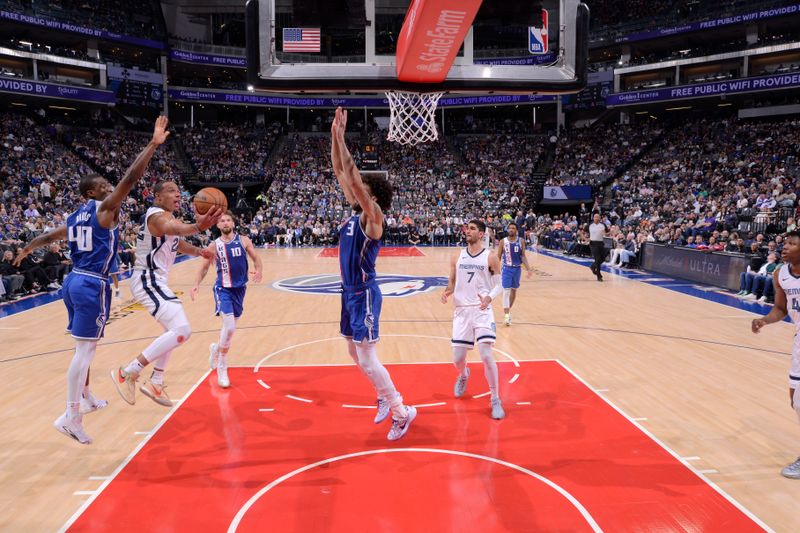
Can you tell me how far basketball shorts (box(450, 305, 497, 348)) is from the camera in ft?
18.3

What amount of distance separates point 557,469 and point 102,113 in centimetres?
4087

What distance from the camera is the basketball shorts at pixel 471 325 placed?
18.3 ft

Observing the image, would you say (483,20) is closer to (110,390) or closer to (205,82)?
(110,390)

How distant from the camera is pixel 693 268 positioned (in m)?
15.7

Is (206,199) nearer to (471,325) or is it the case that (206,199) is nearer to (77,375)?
(77,375)

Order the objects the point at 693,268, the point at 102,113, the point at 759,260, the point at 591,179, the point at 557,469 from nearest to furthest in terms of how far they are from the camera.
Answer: the point at 557,469
the point at 759,260
the point at 693,268
the point at 591,179
the point at 102,113

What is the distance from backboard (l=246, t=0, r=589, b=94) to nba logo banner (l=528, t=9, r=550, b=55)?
0.01 meters

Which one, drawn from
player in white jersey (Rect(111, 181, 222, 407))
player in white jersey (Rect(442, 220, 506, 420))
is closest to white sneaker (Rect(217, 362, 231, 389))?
player in white jersey (Rect(111, 181, 222, 407))

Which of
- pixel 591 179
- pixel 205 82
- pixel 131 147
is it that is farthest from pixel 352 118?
pixel 591 179

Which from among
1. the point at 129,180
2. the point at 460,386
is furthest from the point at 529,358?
the point at 129,180

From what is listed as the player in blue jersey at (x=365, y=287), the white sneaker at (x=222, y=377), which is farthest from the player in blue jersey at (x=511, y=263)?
the player in blue jersey at (x=365, y=287)

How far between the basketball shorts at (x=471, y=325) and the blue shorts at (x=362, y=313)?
1146mm

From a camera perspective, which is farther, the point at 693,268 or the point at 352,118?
the point at 352,118

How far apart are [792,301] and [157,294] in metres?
5.35
